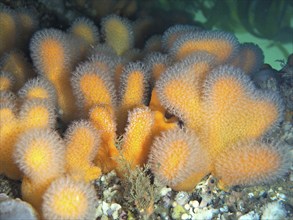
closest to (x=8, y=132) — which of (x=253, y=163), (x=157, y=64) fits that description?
(x=157, y=64)

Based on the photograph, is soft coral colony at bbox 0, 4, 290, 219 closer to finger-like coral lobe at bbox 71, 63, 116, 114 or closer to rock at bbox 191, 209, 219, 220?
finger-like coral lobe at bbox 71, 63, 116, 114

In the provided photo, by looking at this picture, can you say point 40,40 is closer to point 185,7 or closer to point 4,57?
point 4,57

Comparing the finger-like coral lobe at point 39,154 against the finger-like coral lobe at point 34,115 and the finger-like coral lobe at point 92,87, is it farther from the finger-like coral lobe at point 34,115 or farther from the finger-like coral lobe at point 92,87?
the finger-like coral lobe at point 92,87

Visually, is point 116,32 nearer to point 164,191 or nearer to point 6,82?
point 6,82

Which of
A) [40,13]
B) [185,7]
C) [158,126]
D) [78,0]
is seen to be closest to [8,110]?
[158,126]

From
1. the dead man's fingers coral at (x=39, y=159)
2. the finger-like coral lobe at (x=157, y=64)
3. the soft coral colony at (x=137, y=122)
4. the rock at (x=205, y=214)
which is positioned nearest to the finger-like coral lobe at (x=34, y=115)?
the soft coral colony at (x=137, y=122)

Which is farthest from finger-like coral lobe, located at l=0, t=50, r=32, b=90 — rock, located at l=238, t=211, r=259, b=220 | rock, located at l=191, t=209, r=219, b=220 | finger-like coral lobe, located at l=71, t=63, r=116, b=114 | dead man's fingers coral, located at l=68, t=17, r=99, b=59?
rock, located at l=238, t=211, r=259, b=220
